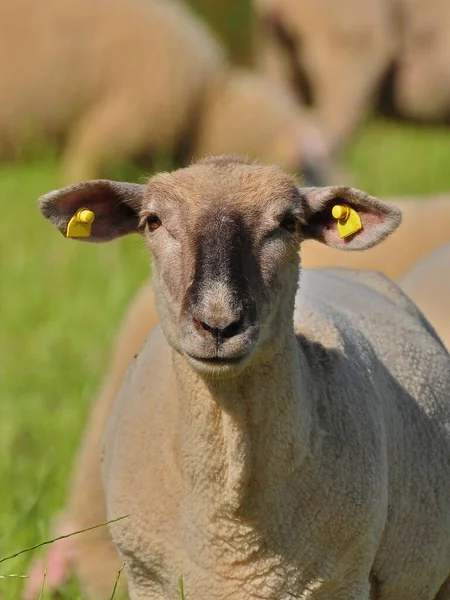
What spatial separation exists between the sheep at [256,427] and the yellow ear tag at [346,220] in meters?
0.03

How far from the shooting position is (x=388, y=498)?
12.0ft

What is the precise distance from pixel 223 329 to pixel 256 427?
0.45 meters

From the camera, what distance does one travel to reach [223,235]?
10.4 ft

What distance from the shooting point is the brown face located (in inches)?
120

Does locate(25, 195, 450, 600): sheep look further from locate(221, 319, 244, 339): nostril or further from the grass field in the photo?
locate(221, 319, 244, 339): nostril

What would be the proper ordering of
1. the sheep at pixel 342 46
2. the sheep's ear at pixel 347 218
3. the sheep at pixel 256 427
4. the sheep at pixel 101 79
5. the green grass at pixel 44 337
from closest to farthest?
the sheep at pixel 256 427 < the sheep's ear at pixel 347 218 < the green grass at pixel 44 337 < the sheep at pixel 101 79 < the sheep at pixel 342 46

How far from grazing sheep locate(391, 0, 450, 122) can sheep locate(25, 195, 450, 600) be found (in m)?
7.84

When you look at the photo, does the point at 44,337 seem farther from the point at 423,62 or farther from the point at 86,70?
the point at 423,62

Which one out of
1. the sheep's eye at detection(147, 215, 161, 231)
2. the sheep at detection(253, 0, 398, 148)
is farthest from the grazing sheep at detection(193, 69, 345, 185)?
the sheep's eye at detection(147, 215, 161, 231)

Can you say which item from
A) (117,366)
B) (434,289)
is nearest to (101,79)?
(117,366)

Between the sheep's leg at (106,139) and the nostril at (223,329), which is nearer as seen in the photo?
the nostril at (223,329)

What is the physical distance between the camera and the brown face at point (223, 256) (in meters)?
3.05

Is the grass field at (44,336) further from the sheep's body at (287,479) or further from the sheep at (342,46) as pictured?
the sheep at (342,46)

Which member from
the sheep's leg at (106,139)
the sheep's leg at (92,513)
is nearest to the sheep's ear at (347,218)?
the sheep's leg at (92,513)
